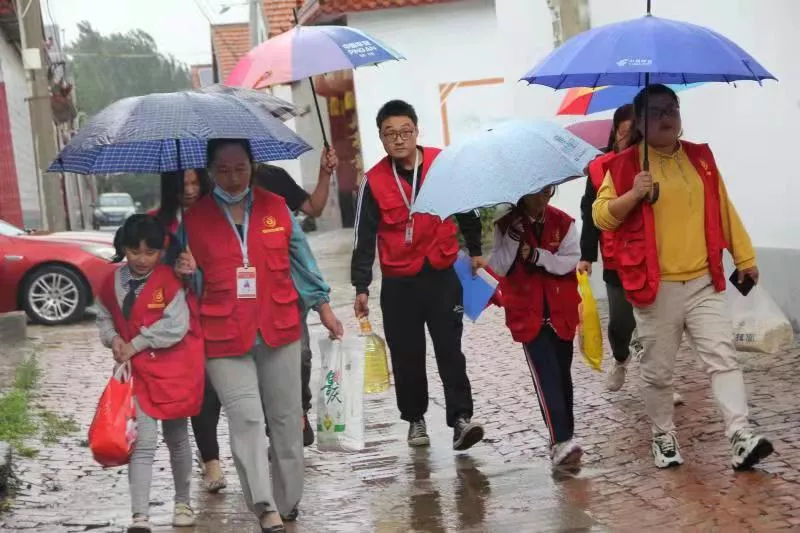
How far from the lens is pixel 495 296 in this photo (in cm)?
723

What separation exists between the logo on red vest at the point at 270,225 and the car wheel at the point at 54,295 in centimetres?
1026

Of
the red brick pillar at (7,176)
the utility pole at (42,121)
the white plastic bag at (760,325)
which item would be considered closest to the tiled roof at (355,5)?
the utility pole at (42,121)

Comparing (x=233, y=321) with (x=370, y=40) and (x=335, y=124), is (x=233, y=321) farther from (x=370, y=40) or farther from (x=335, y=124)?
(x=335, y=124)

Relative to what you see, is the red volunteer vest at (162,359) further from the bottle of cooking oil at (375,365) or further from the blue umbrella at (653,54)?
the blue umbrella at (653,54)

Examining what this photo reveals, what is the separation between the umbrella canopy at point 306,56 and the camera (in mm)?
7156

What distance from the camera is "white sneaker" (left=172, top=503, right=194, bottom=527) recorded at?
247 inches

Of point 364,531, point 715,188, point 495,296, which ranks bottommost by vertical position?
point 364,531

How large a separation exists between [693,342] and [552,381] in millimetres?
830

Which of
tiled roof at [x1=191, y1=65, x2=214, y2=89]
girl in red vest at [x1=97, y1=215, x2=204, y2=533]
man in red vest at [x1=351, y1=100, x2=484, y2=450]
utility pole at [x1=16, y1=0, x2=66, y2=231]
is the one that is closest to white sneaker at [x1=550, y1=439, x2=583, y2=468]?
man in red vest at [x1=351, y1=100, x2=484, y2=450]

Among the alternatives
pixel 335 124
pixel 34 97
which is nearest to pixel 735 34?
pixel 34 97

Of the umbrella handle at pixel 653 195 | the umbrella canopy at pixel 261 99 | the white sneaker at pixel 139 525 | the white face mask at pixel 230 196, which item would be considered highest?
the umbrella canopy at pixel 261 99

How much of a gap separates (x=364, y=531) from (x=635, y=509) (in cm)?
122

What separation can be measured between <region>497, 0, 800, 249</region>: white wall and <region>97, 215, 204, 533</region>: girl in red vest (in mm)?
5461

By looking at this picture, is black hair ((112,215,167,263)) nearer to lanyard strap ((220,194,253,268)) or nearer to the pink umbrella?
lanyard strap ((220,194,253,268))
